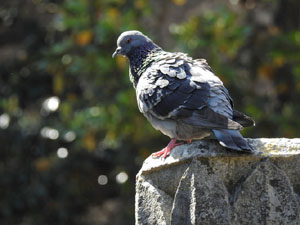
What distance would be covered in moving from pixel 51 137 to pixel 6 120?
28.2 inches

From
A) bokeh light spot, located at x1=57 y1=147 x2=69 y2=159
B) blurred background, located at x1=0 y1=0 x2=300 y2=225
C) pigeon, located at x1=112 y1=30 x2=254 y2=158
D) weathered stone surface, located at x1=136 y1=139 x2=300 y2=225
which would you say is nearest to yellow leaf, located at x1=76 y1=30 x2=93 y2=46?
blurred background, located at x1=0 y1=0 x2=300 y2=225

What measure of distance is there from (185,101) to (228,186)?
2.57ft

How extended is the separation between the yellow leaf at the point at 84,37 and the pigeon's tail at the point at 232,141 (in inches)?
154

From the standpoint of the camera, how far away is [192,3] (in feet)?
26.4

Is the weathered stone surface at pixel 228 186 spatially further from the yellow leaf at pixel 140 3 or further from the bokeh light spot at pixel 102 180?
the bokeh light spot at pixel 102 180

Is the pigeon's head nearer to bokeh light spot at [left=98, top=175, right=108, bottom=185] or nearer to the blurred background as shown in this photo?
the blurred background

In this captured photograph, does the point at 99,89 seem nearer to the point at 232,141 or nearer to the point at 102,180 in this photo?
the point at 102,180

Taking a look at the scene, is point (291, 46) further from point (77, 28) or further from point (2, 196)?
point (2, 196)

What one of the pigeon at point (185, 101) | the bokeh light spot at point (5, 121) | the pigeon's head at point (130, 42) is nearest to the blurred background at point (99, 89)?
the bokeh light spot at point (5, 121)

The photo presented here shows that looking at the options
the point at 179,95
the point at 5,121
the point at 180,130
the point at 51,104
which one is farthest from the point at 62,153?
the point at 179,95

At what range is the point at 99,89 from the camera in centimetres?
698

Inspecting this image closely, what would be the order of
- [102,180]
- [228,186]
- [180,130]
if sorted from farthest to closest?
1. [102,180]
2. [180,130]
3. [228,186]

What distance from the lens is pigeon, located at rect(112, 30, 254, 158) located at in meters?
3.27

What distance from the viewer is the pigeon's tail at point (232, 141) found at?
281 cm
